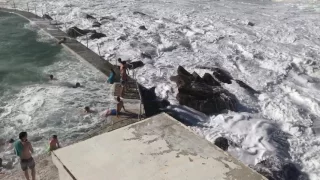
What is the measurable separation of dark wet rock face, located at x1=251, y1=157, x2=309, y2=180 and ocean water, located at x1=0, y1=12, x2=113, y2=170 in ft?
18.1

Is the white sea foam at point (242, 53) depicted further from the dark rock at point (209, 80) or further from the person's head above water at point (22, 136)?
the person's head above water at point (22, 136)

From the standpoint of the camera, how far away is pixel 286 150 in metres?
12.3

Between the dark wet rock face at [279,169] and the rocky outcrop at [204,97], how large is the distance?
3303mm

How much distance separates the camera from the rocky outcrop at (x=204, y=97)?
1389 cm

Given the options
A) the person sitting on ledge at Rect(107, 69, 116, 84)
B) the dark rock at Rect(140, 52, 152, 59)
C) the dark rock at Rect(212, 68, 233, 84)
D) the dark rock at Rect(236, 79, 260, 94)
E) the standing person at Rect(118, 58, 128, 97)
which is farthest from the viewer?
the dark rock at Rect(140, 52, 152, 59)

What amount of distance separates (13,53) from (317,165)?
1517 centimetres

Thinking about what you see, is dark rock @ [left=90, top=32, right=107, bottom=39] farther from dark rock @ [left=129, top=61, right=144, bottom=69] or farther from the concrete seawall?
the concrete seawall

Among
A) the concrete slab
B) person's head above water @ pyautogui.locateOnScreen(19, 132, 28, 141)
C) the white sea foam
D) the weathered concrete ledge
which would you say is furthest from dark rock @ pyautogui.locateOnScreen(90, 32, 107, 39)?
the concrete slab

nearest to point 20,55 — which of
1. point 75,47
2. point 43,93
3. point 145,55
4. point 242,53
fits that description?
point 75,47

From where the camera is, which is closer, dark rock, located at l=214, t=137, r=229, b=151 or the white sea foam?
dark rock, located at l=214, t=137, r=229, b=151

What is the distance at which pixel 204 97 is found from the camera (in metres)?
14.1

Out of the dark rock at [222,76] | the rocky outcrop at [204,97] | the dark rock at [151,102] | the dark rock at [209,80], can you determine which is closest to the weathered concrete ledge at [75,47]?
the dark rock at [151,102]

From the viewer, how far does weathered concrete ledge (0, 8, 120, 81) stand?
1575 centimetres

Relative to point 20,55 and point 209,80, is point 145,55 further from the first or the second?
point 20,55
